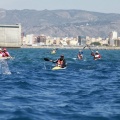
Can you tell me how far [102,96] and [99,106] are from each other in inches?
135

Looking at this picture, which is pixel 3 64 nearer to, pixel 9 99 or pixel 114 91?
pixel 114 91

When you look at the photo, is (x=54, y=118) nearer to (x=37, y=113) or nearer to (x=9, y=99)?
(x=37, y=113)

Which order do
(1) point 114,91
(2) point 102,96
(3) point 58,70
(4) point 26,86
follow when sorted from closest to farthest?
(2) point 102,96 < (1) point 114,91 < (4) point 26,86 < (3) point 58,70

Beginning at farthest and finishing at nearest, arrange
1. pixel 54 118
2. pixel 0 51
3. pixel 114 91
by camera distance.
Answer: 1. pixel 0 51
2. pixel 114 91
3. pixel 54 118

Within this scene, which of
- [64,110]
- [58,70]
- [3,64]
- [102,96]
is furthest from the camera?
[3,64]

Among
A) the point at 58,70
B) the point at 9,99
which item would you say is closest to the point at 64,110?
the point at 9,99

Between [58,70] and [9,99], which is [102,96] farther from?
[58,70]

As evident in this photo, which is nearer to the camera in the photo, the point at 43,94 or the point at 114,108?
the point at 114,108

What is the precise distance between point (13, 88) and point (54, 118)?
9.40 m

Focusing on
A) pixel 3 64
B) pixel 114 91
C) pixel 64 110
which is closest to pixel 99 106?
pixel 64 110

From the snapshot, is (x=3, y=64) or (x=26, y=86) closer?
(x=26, y=86)

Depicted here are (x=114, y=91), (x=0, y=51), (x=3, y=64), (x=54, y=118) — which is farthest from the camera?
(x=3, y=64)

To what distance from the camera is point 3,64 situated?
1932 inches

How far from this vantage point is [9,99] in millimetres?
21391
